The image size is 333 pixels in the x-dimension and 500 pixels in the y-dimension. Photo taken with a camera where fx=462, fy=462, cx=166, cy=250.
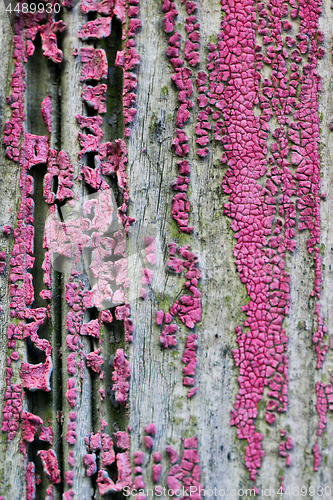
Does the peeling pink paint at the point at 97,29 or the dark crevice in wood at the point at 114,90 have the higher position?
the peeling pink paint at the point at 97,29

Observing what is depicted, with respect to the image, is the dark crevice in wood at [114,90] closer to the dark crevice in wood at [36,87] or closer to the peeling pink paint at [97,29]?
the peeling pink paint at [97,29]

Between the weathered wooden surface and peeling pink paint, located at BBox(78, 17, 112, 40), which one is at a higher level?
peeling pink paint, located at BBox(78, 17, 112, 40)

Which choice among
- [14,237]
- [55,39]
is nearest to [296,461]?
[14,237]

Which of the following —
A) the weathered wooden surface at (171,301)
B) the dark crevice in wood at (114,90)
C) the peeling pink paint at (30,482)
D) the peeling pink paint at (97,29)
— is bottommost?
the peeling pink paint at (30,482)

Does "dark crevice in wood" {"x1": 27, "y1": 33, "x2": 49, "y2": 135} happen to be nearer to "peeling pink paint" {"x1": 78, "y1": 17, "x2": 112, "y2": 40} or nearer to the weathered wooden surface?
the weathered wooden surface

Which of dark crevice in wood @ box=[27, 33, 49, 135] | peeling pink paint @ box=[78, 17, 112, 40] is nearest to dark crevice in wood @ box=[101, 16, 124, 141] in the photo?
peeling pink paint @ box=[78, 17, 112, 40]

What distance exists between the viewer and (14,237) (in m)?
1.13

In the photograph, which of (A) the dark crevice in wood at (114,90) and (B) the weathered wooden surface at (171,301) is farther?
(A) the dark crevice in wood at (114,90)

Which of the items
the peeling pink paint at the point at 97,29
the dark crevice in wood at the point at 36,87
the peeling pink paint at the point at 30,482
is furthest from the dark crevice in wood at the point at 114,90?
the peeling pink paint at the point at 30,482

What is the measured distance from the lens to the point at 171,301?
43.4 inches

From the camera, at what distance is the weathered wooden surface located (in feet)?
3.46

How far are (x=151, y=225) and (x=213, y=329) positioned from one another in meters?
0.29

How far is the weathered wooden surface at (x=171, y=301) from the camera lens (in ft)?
3.46

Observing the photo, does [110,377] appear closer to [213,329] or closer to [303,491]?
[213,329]
